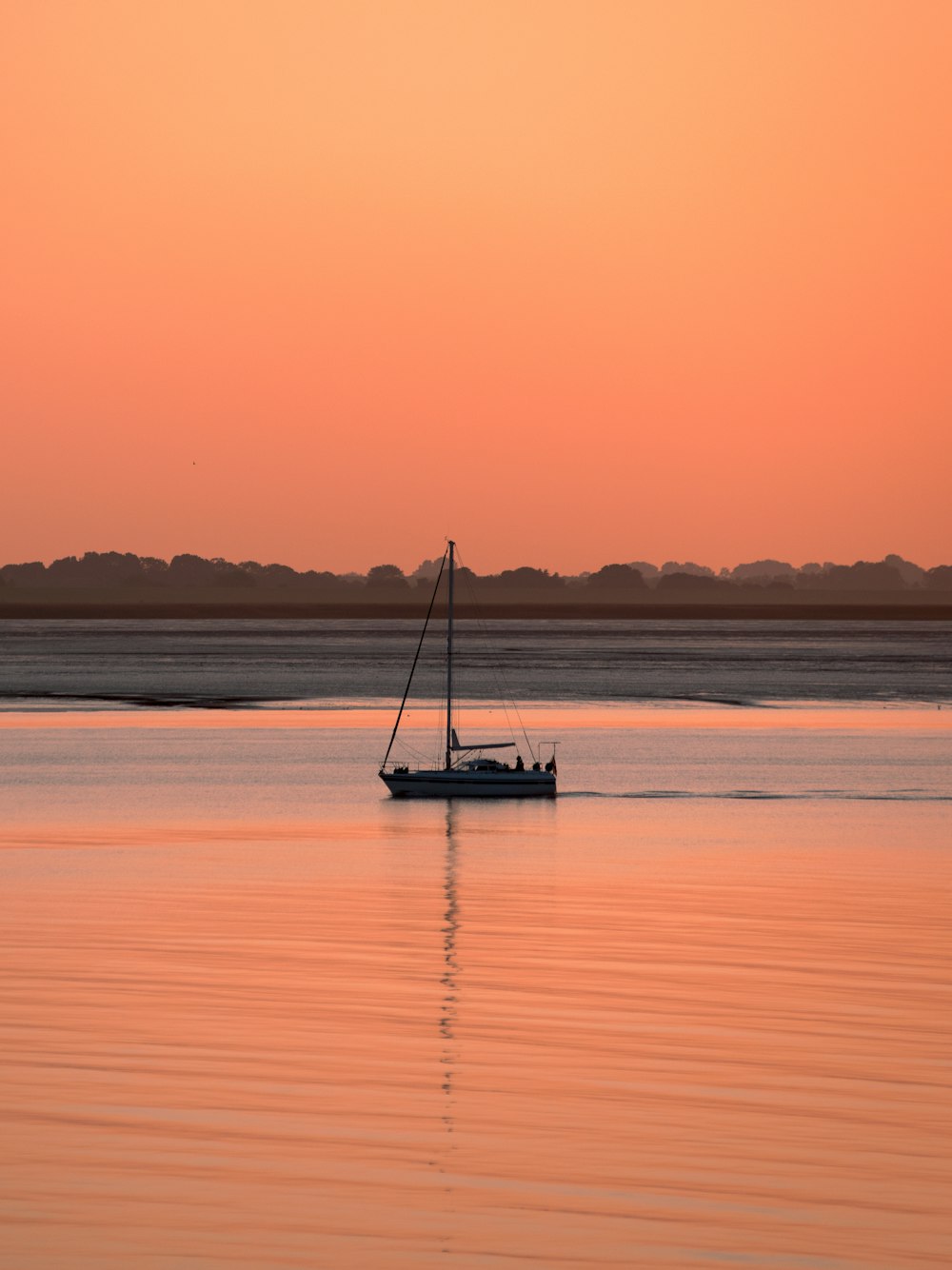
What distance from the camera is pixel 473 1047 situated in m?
21.5

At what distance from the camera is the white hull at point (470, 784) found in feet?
197

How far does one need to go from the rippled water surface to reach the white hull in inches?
437

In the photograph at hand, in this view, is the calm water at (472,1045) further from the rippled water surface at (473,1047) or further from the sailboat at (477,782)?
the sailboat at (477,782)

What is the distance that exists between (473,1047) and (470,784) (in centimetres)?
4064

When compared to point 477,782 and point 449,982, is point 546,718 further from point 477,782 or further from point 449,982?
point 449,982

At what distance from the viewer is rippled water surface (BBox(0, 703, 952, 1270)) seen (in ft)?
48.8

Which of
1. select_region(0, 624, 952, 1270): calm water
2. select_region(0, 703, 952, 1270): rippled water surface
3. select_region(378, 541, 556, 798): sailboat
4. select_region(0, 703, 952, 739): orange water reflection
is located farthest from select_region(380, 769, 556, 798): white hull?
select_region(0, 703, 952, 739): orange water reflection

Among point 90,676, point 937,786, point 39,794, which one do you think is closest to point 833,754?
point 937,786

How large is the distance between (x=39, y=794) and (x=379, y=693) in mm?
74103

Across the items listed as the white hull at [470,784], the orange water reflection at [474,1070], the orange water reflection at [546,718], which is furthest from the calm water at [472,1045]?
the orange water reflection at [546,718]

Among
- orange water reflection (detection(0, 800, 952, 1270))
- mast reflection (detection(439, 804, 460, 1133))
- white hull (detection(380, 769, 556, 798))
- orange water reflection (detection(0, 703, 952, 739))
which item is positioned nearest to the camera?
orange water reflection (detection(0, 800, 952, 1270))

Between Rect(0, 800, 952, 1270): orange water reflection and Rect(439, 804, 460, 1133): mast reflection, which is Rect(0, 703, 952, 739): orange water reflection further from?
Rect(0, 800, 952, 1270): orange water reflection

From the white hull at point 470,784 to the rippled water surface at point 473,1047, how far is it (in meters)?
11.1

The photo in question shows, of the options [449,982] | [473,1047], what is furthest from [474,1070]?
[449,982]
